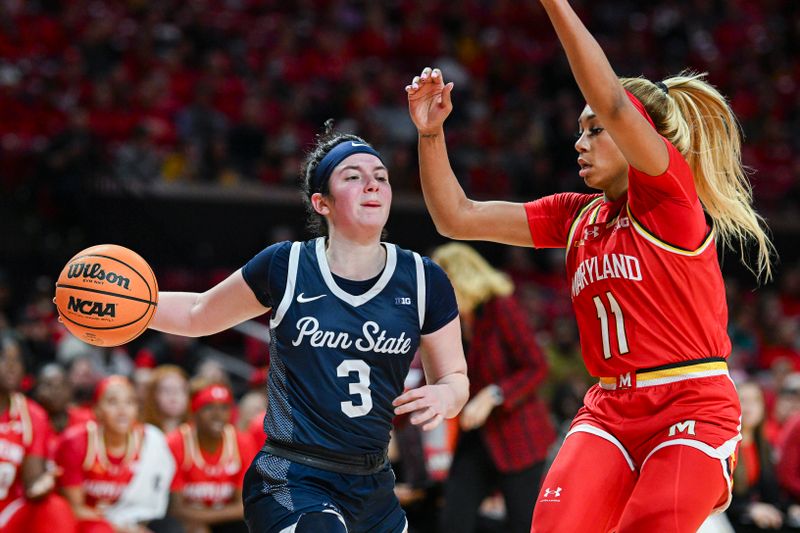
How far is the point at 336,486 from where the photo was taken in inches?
151

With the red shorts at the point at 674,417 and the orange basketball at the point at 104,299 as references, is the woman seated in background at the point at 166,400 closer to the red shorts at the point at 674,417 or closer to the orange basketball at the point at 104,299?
the orange basketball at the point at 104,299

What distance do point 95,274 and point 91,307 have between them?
13cm

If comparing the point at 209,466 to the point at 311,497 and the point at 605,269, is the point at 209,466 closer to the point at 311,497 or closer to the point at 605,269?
the point at 311,497

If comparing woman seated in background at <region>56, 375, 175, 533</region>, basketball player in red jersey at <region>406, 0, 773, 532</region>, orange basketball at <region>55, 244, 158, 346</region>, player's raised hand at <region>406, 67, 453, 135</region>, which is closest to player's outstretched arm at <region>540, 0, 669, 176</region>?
basketball player in red jersey at <region>406, 0, 773, 532</region>

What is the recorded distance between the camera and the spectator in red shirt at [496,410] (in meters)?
6.38

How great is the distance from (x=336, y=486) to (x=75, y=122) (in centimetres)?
982

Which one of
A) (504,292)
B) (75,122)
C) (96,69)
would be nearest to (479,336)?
(504,292)

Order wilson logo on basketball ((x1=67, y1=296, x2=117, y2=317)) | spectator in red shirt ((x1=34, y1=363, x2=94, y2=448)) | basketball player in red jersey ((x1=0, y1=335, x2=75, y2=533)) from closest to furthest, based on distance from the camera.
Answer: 1. wilson logo on basketball ((x1=67, y1=296, x2=117, y2=317))
2. basketball player in red jersey ((x1=0, y1=335, x2=75, y2=533))
3. spectator in red shirt ((x1=34, y1=363, x2=94, y2=448))

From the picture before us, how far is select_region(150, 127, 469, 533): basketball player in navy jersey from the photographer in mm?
3844

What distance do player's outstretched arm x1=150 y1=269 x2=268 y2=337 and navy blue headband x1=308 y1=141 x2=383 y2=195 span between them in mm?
454

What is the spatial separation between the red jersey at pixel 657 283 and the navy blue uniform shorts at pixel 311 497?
945mm

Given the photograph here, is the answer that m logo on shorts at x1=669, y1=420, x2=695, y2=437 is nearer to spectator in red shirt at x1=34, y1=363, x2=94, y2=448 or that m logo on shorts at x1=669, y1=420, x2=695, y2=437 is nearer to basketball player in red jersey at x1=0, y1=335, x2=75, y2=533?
basketball player in red jersey at x1=0, y1=335, x2=75, y2=533

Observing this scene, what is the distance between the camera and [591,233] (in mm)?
4137

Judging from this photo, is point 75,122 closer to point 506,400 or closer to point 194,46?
point 194,46
